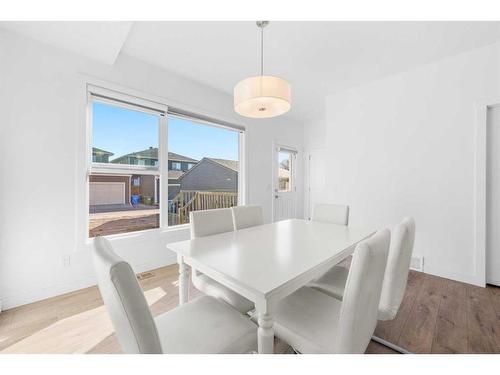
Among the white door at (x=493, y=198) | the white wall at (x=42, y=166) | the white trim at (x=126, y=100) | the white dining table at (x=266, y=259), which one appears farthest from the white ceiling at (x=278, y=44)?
the white dining table at (x=266, y=259)

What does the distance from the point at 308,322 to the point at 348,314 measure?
333 millimetres

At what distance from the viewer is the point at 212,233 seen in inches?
70.9

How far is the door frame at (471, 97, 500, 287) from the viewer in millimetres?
2238

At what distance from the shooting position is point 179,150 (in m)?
3.06

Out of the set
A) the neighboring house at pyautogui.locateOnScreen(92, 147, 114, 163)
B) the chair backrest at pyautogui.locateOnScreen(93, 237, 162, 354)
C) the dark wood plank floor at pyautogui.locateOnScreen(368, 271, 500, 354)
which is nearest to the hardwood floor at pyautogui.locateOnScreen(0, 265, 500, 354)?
the dark wood plank floor at pyautogui.locateOnScreen(368, 271, 500, 354)

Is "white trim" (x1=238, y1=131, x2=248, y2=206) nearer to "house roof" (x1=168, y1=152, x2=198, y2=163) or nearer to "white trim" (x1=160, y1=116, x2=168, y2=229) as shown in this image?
"house roof" (x1=168, y1=152, x2=198, y2=163)

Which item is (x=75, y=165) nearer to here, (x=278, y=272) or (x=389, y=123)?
(x=278, y=272)

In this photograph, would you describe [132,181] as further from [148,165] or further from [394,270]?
[394,270]

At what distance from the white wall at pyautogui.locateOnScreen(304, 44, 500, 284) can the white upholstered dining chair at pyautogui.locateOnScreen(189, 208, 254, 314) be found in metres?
2.17

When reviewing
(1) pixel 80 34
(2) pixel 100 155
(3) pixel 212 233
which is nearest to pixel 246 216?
(3) pixel 212 233

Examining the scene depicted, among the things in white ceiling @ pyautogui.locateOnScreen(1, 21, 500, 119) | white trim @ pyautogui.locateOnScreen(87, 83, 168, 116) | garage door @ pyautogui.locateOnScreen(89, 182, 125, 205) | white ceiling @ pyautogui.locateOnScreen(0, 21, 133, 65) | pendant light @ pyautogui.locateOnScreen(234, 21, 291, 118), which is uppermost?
white ceiling @ pyautogui.locateOnScreen(1, 21, 500, 119)

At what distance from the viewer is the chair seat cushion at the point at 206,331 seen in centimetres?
88

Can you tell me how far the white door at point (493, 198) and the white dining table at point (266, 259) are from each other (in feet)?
5.21

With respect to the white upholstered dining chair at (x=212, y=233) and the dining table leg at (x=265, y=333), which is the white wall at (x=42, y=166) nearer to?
the white upholstered dining chair at (x=212, y=233)
